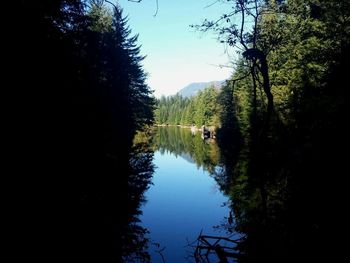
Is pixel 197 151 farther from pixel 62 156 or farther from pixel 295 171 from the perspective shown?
pixel 62 156

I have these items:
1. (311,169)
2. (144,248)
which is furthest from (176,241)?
(311,169)

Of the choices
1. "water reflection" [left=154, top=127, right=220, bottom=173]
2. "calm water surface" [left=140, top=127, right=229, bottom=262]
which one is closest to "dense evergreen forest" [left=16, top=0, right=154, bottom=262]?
"calm water surface" [left=140, top=127, right=229, bottom=262]

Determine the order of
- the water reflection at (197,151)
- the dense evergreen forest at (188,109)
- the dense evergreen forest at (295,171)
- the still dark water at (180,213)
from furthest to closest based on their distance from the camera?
the dense evergreen forest at (188,109) → the water reflection at (197,151) → the still dark water at (180,213) → the dense evergreen forest at (295,171)

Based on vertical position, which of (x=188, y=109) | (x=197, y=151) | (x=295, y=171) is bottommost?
(x=197, y=151)

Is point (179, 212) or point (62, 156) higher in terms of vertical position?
point (62, 156)

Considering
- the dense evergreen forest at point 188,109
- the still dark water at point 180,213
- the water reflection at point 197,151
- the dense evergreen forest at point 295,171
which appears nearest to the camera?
the dense evergreen forest at point 295,171

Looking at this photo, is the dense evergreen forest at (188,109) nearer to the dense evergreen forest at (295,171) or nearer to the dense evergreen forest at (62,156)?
the dense evergreen forest at (295,171)

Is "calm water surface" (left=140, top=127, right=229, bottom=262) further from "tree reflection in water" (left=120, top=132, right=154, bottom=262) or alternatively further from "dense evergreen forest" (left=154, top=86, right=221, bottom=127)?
"dense evergreen forest" (left=154, top=86, right=221, bottom=127)

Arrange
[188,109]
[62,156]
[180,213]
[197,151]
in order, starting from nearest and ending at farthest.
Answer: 1. [62,156]
2. [180,213]
3. [197,151]
4. [188,109]

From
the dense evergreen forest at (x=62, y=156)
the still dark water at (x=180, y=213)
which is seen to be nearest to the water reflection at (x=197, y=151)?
the still dark water at (x=180, y=213)

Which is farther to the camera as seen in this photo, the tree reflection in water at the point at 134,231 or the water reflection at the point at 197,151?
the water reflection at the point at 197,151

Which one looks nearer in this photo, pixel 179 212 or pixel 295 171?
pixel 179 212

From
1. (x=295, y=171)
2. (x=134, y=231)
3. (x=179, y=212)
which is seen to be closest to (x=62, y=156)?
(x=134, y=231)

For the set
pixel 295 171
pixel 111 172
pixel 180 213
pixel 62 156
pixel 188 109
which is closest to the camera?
pixel 62 156
